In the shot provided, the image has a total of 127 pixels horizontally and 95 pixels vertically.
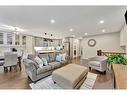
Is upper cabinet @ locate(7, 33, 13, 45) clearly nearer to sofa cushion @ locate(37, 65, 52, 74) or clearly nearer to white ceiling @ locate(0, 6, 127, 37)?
white ceiling @ locate(0, 6, 127, 37)

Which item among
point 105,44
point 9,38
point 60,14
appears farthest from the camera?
point 105,44

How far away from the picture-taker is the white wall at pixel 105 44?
8180 mm

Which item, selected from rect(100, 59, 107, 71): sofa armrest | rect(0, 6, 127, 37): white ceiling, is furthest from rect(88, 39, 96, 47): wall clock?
rect(0, 6, 127, 37): white ceiling

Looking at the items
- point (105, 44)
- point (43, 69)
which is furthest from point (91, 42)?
point (43, 69)

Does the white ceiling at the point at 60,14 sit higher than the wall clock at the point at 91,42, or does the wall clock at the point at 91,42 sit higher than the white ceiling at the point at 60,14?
the white ceiling at the point at 60,14

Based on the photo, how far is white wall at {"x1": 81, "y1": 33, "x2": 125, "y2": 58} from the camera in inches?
322

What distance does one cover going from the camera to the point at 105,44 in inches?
340

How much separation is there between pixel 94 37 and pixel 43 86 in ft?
23.7

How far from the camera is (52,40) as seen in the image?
36.2 ft

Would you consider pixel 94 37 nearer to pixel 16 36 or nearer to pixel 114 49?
pixel 114 49

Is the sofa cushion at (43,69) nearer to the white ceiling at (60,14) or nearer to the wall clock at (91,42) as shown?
the white ceiling at (60,14)

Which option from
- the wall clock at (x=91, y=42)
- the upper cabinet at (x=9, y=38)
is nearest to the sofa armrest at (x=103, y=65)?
the wall clock at (x=91, y=42)

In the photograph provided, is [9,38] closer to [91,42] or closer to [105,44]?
[91,42]
